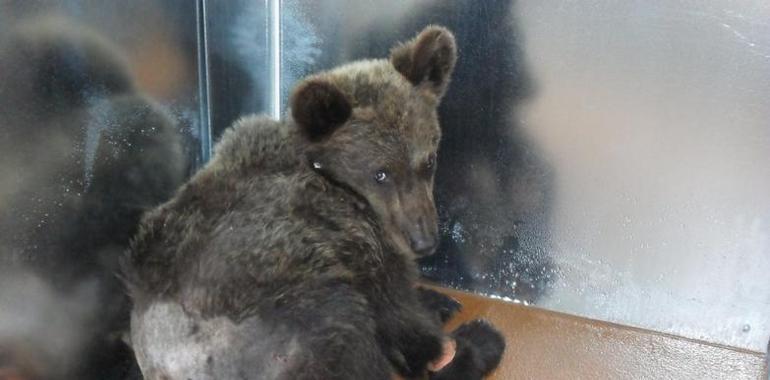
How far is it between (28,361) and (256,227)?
0.85 m

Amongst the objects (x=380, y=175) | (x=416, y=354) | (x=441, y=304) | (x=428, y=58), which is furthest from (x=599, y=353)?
(x=428, y=58)

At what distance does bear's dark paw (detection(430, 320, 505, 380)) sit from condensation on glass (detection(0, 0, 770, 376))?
35 centimetres

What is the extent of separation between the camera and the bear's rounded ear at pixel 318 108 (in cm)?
222

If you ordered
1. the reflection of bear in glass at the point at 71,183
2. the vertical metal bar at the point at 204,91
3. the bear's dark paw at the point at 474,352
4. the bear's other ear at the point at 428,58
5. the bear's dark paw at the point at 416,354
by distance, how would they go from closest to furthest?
the reflection of bear in glass at the point at 71,183, the bear's dark paw at the point at 416,354, the bear's other ear at the point at 428,58, the bear's dark paw at the point at 474,352, the vertical metal bar at the point at 204,91

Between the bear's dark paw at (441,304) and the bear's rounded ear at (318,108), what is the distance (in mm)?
1026

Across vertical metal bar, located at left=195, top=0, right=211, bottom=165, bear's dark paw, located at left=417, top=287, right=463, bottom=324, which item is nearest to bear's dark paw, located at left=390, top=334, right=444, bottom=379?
bear's dark paw, located at left=417, top=287, right=463, bottom=324

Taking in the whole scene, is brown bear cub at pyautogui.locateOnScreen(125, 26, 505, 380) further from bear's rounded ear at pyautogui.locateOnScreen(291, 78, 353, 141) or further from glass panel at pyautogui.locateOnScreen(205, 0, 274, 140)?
glass panel at pyautogui.locateOnScreen(205, 0, 274, 140)

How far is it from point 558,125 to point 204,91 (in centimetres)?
153

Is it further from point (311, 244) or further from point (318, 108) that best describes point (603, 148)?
point (311, 244)

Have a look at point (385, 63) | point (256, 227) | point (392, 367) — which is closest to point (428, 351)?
point (392, 367)

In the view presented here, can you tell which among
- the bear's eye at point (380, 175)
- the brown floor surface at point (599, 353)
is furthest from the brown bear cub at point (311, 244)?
the brown floor surface at point (599, 353)

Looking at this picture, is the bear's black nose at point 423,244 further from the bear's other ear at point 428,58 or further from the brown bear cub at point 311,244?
the bear's other ear at point 428,58

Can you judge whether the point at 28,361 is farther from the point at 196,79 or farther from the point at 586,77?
the point at 586,77

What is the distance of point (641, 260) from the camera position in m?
2.94
